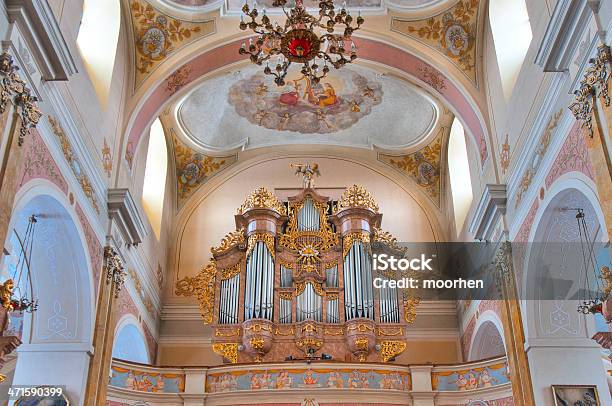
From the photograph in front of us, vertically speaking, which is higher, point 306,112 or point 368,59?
point 306,112

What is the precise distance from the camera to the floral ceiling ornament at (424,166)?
16.7 meters

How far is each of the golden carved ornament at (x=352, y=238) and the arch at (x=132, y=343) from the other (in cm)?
432

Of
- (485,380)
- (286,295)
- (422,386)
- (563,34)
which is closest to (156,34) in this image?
(286,295)

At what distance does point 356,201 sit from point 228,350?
13.6ft

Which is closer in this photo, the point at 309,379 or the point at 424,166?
the point at 309,379

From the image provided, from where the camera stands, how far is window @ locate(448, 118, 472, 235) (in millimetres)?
15383

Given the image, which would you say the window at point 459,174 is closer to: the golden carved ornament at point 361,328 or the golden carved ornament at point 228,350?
the golden carved ornament at point 361,328

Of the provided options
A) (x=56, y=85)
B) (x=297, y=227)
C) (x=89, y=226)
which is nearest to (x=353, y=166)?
(x=297, y=227)

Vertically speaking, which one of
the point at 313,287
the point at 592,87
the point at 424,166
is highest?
the point at 424,166

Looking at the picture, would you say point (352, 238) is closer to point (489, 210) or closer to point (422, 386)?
point (422, 386)

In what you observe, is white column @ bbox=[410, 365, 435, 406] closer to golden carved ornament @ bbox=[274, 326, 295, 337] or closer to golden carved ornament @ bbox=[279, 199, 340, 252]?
golden carved ornament @ bbox=[274, 326, 295, 337]

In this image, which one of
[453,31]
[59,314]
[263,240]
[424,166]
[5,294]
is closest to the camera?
[5,294]

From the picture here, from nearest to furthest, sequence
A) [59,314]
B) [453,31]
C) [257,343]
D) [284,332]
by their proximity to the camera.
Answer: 1. [59,314]
2. [453,31]
3. [257,343]
4. [284,332]

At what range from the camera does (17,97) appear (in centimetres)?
751
